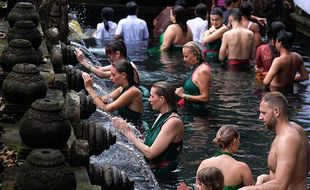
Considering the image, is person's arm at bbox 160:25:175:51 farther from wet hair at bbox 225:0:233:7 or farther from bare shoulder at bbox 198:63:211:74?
bare shoulder at bbox 198:63:211:74

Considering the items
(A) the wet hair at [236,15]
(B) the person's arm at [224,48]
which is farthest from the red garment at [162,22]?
(A) the wet hair at [236,15]

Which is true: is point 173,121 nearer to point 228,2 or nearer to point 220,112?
point 220,112

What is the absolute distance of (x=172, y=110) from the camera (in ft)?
27.2

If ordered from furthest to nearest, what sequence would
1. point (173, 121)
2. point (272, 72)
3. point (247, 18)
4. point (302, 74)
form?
1. point (247, 18)
2. point (302, 74)
3. point (272, 72)
4. point (173, 121)

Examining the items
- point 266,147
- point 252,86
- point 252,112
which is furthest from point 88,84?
point 252,86

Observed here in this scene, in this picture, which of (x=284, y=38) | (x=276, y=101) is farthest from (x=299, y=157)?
(x=284, y=38)

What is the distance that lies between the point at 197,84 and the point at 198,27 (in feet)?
20.7

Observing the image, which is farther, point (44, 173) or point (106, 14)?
point (106, 14)

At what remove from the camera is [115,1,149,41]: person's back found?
57.6 ft

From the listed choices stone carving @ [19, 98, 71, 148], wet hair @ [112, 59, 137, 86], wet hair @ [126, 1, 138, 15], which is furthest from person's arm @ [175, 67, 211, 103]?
wet hair @ [126, 1, 138, 15]

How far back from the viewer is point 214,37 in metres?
15.5

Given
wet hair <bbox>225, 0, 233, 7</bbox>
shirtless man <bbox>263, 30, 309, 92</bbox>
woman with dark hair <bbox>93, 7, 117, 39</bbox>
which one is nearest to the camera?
shirtless man <bbox>263, 30, 309, 92</bbox>

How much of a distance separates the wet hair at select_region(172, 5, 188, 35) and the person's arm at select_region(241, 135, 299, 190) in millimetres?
8794

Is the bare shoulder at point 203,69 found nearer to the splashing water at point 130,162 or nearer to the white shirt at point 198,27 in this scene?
the splashing water at point 130,162
